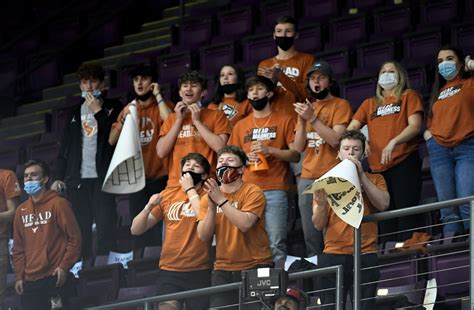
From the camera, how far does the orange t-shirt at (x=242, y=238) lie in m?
8.91

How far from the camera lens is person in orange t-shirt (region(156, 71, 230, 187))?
10.0 m

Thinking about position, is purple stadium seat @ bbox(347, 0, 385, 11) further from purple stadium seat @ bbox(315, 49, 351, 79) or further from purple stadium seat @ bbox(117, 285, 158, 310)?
purple stadium seat @ bbox(117, 285, 158, 310)

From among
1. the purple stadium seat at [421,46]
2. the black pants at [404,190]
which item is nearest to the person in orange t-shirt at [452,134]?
the black pants at [404,190]

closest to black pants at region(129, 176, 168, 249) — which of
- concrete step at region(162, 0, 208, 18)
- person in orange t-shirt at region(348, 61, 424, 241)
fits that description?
person in orange t-shirt at region(348, 61, 424, 241)

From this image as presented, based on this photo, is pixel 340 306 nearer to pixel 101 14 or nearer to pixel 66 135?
pixel 66 135

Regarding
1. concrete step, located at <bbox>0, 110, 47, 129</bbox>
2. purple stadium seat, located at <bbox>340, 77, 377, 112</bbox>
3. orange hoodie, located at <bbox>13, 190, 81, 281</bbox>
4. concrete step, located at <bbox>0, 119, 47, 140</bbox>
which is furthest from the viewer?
concrete step, located at <bbox>0, 110, 47, 129</bbox>

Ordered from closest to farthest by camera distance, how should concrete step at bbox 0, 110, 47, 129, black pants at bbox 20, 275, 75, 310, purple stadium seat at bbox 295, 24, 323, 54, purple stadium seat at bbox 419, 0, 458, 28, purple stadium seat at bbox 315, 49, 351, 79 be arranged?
black pants at bbox 20, 275, 75, 310, purple stadium seat at bbox 315, 49, 351, 79, purple stadium seat at bbox 419, 0, 458, 28, purple stadium seat at bbox 295, 24, 323, 54, concrete step at bbox 0, 110, 47, 129

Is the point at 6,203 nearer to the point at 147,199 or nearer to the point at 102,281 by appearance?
the point at 102,281

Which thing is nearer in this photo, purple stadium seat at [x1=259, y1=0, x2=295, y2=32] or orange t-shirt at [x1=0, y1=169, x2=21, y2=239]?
orange t-shirt at [x1=0, y1=169, x2=21, y2=239]

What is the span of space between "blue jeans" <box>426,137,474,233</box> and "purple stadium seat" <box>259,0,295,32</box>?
4300 millimetres

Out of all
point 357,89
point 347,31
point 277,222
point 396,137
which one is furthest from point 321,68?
point 347,31

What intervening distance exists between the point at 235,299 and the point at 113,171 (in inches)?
79.5

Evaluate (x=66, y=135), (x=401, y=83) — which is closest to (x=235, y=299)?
(x=401, y=83)

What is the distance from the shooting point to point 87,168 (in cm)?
1088
